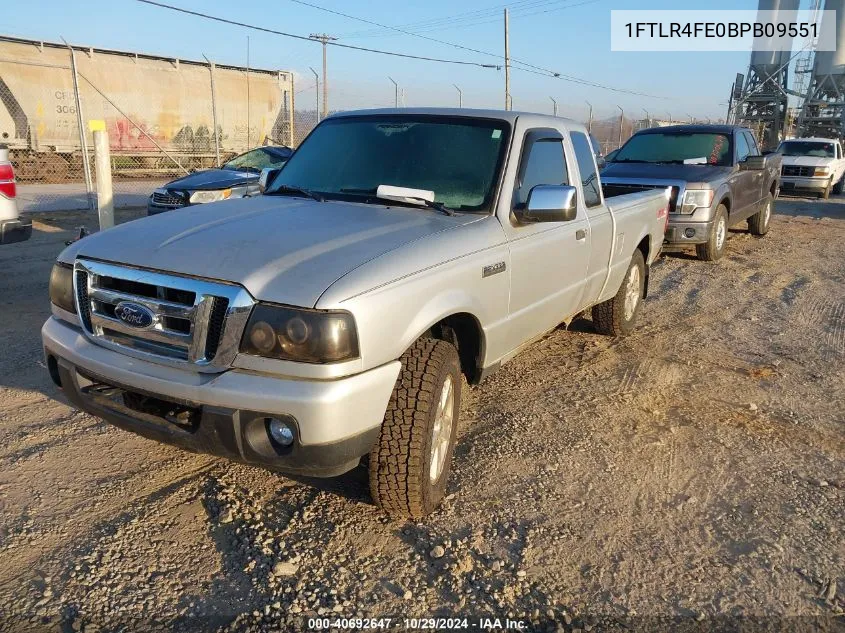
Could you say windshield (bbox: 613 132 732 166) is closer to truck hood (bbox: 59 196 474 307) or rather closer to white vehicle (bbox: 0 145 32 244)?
truck hood (bbox: 59 196 474 307)

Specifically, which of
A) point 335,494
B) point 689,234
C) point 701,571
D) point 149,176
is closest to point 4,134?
point 149,176

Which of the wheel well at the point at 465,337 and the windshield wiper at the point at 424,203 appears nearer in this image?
the wheel well at the point at 465,337

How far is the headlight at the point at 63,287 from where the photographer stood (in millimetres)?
3178

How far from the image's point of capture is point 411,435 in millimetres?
2902

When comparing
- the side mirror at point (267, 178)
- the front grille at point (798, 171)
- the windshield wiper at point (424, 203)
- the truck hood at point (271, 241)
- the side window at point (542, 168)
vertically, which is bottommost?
the front grille at point (798, 171)

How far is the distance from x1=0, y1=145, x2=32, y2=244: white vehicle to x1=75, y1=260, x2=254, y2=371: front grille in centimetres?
363

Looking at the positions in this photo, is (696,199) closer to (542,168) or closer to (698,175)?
(698,175)

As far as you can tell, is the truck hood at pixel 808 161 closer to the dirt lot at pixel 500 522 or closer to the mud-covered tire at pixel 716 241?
the mud-covered tire at pixel 716 241

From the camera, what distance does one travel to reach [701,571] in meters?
2.85

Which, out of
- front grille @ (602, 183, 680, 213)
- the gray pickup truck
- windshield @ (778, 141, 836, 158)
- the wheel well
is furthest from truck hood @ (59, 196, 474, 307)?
windshield @ (778, 141, 836, 158)

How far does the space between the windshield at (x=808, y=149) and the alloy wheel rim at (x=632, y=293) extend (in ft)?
54.9

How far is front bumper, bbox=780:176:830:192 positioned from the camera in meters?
18.8

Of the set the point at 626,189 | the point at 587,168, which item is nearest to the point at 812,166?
the point at 626,189

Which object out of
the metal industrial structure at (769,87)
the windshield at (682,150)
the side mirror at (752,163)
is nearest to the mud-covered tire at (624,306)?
the windshield at (682,150)
